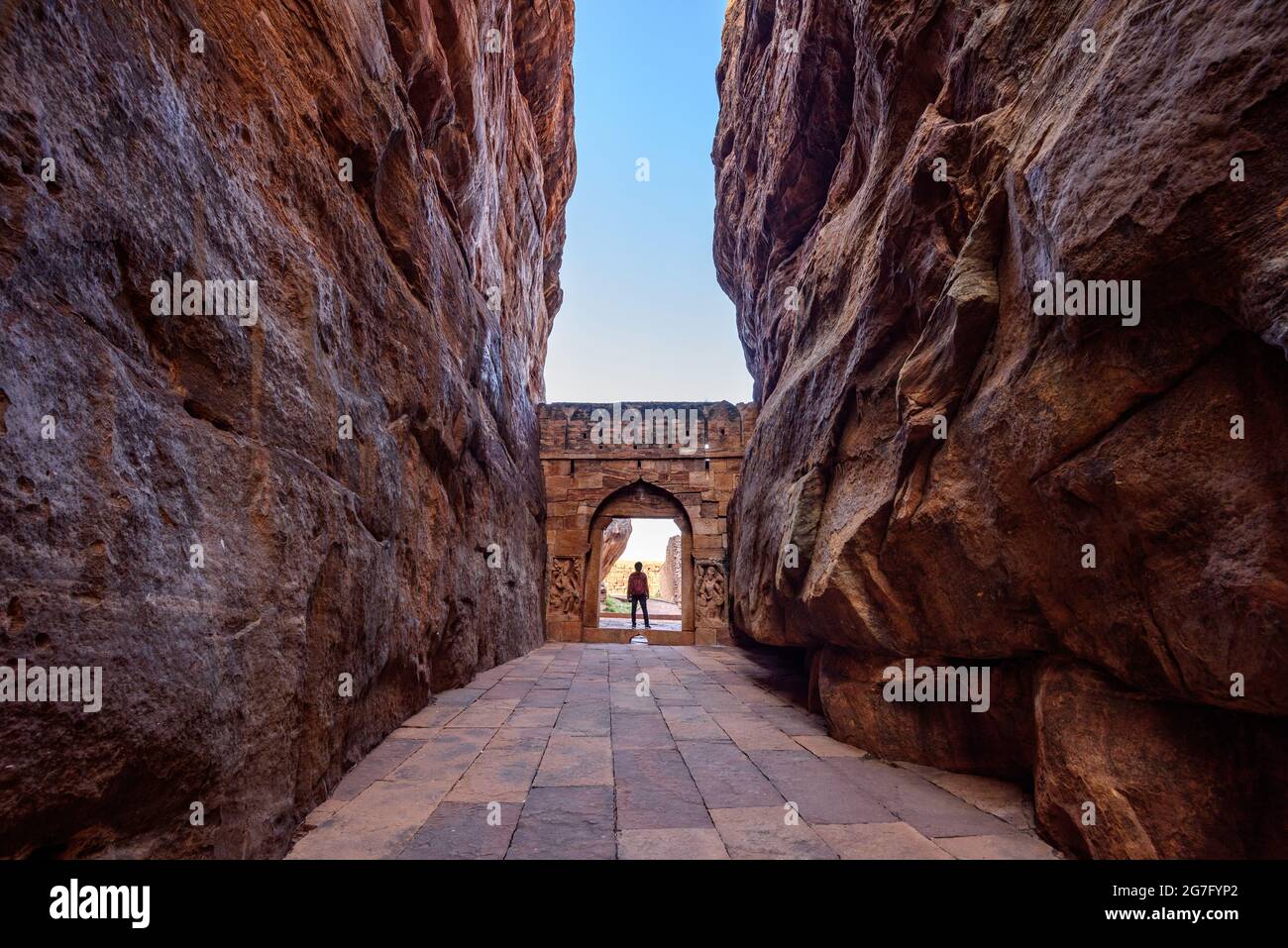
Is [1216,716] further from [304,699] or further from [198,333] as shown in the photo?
[198,333]

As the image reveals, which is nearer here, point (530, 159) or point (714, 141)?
point (530, 159)

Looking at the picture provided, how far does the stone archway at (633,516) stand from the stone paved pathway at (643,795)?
8.22 m

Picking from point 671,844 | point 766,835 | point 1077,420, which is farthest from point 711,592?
point 1077,420

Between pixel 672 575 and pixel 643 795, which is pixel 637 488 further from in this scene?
pixel 672 575

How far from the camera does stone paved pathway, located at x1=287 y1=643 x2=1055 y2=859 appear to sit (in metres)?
2.52

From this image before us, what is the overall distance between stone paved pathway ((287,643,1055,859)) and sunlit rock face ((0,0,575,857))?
0.34 m

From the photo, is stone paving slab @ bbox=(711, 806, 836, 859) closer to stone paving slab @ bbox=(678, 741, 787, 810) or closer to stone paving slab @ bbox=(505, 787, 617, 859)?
stone paving slab @ bbox=(678, 741, 787, 810)

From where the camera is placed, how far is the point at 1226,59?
1652 millimetres

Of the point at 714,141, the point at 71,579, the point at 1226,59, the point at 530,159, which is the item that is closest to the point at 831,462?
the point at 1226,59

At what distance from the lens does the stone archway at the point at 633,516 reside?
13461mm

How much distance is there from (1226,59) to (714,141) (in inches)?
515

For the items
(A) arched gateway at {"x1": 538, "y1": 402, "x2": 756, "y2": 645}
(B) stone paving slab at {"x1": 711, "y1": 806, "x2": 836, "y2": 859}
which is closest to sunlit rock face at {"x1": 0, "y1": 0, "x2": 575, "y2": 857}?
(B) stone paving slab at {"x1": 711, "y1": 806, "x2": 836, "y2": 859}

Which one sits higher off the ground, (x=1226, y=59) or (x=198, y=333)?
(x=1226, y=59)

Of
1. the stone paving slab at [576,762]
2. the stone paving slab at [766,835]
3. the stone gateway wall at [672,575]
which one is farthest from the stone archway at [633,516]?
the stone gateway wall at [672,575]
